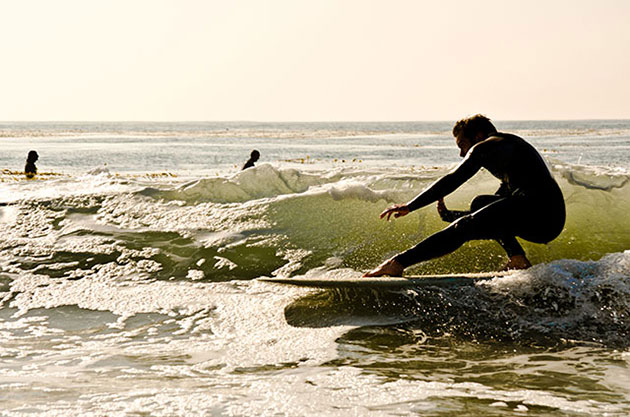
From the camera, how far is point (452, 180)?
5883 mm

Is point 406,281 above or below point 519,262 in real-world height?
below

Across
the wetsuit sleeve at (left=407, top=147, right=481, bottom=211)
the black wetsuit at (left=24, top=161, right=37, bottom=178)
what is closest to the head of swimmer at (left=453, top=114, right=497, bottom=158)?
the wetsuit sleeve at (left=407, top=147, right=481, bottom=211)

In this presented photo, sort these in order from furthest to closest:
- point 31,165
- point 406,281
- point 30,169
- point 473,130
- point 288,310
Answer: point 30,169, point 31,165, point 288,310, point 473,130, point 406,281

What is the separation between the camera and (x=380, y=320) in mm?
6043

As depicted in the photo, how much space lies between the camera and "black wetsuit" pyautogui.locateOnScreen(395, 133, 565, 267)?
5859 mm

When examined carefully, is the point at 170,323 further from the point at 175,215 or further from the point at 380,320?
the point at 175,215

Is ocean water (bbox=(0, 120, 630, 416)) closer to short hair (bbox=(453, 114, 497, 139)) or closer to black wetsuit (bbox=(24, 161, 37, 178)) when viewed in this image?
short hair (bbox=(453, 114, 497, 139))

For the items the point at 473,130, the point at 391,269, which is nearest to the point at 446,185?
the point at 473,130

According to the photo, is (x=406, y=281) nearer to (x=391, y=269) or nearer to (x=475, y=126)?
(x=391, y=269)

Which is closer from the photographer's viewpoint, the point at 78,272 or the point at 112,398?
the point at 112,398

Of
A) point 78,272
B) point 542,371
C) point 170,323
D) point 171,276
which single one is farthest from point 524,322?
point 78,272

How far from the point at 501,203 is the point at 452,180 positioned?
47 cm

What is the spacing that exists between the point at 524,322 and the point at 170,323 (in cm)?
301

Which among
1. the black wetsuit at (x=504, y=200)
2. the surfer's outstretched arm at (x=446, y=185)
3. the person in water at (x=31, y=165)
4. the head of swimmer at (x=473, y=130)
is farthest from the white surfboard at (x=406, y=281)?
the person in water at (x=31, y=165)
